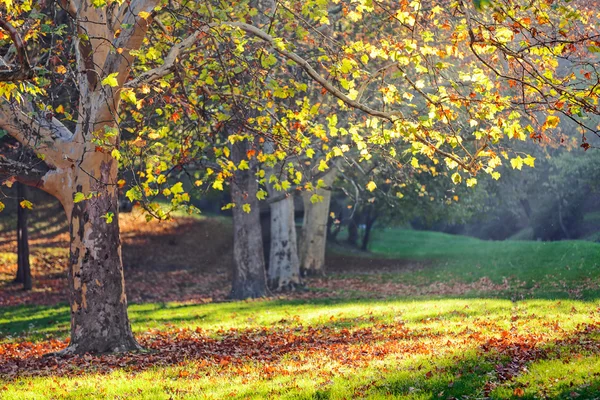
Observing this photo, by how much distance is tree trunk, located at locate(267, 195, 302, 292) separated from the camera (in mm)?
30906

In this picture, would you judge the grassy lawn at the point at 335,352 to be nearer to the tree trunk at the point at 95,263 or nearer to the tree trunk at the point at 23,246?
the tree trunk at the point at 95,263

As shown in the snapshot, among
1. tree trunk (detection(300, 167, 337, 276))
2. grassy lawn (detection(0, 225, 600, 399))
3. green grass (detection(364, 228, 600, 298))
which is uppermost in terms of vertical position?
tree trunk (detection(300, 167, 337, 276))

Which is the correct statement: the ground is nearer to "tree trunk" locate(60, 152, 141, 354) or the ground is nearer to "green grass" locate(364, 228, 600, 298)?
"green grass" locate(364, 228, 600, 298)

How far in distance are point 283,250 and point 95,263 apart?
17.6 m

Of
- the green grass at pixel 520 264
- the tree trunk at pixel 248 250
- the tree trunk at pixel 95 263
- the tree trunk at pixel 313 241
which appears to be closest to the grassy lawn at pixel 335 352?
the green grass at pixel 520 264

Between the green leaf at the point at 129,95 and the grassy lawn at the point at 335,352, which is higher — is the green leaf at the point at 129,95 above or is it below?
above

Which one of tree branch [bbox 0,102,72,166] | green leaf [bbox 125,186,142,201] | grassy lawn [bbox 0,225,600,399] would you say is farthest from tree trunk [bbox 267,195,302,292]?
green leaf [bbox 125,186,142,201]

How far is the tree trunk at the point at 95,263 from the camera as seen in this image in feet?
45.1

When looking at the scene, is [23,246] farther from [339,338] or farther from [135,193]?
[135,193]

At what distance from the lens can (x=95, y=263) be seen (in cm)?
1376

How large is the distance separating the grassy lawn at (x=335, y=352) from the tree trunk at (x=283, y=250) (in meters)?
6.78

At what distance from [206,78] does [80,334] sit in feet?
18.6

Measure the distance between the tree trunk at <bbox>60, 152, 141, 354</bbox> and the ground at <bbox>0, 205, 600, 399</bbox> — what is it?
0.62m

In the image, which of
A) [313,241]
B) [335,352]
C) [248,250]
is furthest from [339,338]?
[313,241]
